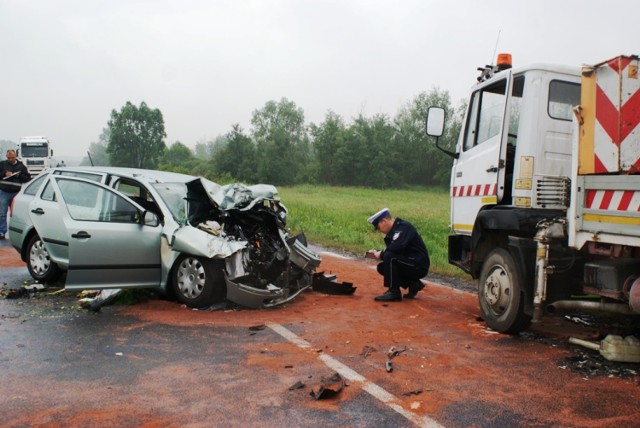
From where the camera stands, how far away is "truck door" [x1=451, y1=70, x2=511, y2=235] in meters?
5.70

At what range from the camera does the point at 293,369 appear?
4.36m

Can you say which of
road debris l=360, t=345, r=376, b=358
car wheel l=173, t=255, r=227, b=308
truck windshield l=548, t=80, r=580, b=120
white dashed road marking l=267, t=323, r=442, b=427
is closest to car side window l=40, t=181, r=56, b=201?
car wheel l=173, t=255, r=227, b=308

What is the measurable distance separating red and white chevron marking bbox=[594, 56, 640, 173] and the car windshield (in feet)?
15.0

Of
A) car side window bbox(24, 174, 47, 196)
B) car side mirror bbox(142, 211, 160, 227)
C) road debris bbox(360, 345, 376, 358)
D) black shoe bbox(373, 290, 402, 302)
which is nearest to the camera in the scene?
road debris bbox(360, 345, 376, 358)

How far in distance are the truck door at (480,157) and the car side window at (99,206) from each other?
3.90 metres

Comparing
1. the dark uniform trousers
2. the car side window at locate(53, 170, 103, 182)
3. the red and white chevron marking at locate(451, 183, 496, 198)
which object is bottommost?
the dark uniform trousers

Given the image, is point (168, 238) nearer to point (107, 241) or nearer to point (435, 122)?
point (107, 241)

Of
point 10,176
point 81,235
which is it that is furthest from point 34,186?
point 10,176

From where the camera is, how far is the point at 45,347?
A: 4891 mm

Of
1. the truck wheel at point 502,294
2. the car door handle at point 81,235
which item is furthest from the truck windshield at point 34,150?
the truck wheel at point 502,294

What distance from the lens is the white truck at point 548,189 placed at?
400 centimetres

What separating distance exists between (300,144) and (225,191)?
75615mm

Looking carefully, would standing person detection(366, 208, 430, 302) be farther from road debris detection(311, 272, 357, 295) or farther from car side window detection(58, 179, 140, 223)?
car side window detection(58, 179, 140, 223)

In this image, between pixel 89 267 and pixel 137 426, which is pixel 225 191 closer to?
pixel 89 267
